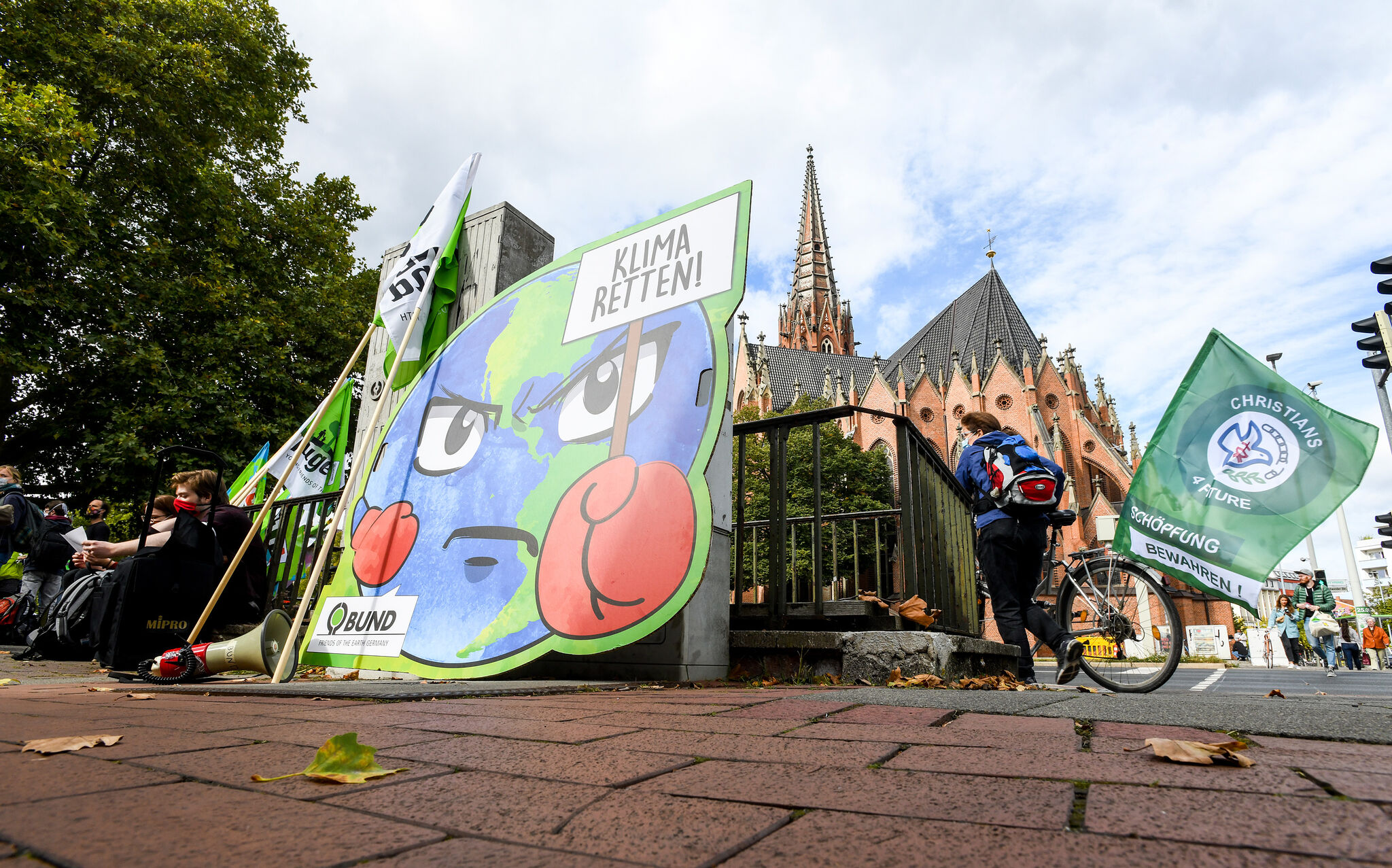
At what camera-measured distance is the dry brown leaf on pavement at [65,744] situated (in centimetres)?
142

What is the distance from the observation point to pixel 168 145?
1186cm

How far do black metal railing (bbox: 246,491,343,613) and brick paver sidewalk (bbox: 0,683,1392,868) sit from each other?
11.6ft

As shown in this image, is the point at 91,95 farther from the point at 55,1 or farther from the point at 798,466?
the point at 798,466

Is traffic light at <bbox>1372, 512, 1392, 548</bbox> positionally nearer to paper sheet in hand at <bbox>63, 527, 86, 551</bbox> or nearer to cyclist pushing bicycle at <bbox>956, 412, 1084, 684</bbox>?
cyclist pushing bicycle at <bbox>956, 412, 1084, 684</bbox>

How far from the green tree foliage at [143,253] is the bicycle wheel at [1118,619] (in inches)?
455

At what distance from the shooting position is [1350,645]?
14.0m

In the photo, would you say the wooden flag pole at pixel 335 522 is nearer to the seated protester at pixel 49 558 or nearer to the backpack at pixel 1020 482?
the backpack at pixel 1020 482

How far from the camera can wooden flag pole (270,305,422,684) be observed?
3.52 m

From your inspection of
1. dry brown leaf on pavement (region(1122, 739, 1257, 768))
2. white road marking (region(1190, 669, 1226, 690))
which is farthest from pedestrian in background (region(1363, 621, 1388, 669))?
dry brown leaf on pavement (region(1122, 739, 1257, 768))

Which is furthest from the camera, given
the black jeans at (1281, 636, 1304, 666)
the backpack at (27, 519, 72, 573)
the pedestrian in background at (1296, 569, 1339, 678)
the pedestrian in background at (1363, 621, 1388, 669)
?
the black jeans at (1281, 636, 1304, 666)

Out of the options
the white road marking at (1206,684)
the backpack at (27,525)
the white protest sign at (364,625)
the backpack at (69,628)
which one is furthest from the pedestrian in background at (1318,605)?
the backpack at (27,525)

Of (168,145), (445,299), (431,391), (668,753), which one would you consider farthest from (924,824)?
(168,145)

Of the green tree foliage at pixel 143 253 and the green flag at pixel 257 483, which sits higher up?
the green tree foliage at pixel 143 253

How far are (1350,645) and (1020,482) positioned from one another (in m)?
15.7
